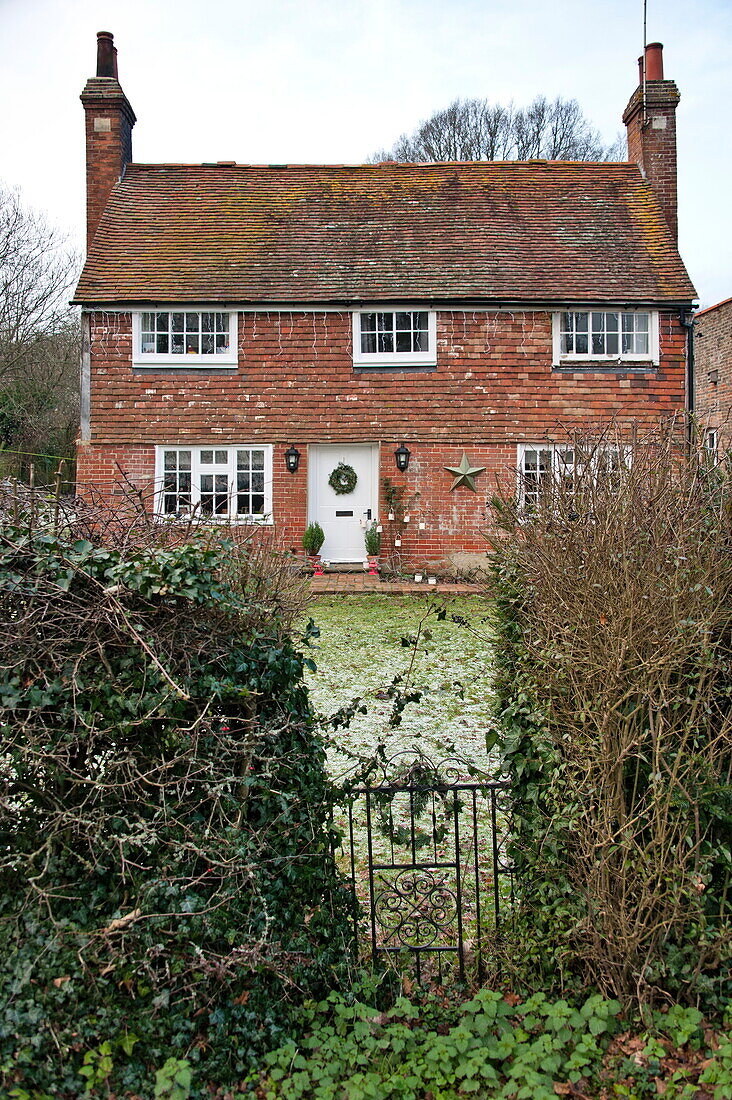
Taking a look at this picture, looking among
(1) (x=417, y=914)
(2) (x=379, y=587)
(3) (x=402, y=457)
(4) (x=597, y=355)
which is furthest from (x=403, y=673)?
(4) (x=597, y=355)

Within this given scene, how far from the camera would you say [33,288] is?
24.0 metres

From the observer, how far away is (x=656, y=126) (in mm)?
17453

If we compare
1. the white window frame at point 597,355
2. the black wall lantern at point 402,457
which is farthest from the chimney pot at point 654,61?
the black wall lantern at point 402,457

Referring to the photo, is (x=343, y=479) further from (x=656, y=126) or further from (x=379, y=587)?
(x=656, y=126)

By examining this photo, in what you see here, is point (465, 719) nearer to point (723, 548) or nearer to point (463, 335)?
point (723, 548)

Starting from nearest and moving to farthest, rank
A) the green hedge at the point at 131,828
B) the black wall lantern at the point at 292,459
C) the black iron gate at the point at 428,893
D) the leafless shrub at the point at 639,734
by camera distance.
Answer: the green hedge at the point at 131,828, the leafless shrub at the point at 639,734, the black iron gate at the point at 428,893, the black wall lantern at the point at 292,459

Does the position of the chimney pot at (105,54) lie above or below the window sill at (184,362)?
above

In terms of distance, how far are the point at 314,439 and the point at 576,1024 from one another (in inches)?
538

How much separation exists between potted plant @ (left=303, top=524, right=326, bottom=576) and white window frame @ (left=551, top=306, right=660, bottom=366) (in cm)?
567

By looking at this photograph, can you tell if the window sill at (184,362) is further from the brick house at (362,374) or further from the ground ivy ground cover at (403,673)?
A: the ground ivy ground cover at (403,673)

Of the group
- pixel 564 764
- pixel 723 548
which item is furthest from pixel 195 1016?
pixel 723 548

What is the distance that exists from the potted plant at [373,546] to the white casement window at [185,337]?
167 inches

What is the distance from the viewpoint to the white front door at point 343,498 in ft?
53.4

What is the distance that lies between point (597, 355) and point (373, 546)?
5.79m
